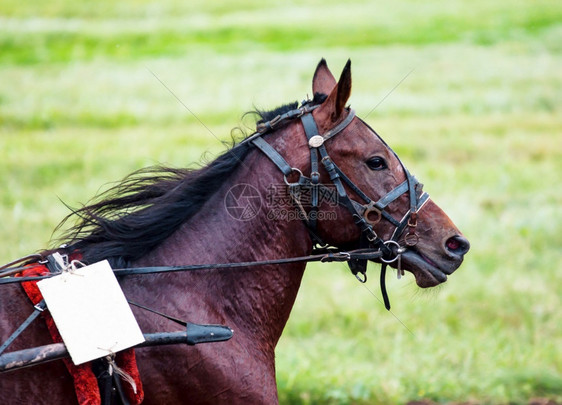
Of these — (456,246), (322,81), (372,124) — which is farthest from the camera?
(372,124)

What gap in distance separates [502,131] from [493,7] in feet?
23.4

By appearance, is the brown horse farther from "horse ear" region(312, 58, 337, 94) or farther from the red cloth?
the red cloth

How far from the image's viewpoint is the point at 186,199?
3.84 m

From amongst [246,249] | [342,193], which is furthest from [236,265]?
[342,193]

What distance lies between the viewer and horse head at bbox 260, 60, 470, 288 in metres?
3.76

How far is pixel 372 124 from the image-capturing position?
571 inches

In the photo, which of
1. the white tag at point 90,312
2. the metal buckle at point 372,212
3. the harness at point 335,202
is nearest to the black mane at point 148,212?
the harness at point 335,202

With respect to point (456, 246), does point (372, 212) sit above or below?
above

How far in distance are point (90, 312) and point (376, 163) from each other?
1635 millimetres

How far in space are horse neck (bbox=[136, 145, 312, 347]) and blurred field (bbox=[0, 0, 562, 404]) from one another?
2.97 feet

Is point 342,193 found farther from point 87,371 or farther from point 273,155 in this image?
point 87,371

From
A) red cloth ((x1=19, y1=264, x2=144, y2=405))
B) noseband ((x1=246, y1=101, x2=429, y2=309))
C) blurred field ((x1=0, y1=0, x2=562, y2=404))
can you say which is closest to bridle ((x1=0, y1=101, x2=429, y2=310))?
noseband ((x1=246, y1=101, x2=429, y2=309))

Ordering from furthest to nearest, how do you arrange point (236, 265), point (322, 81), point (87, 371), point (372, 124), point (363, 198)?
point (372, 124), point (322, 81), point (363, 198), point (236, 265), point (87, 371)

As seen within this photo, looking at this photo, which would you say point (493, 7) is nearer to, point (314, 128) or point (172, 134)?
point (172, 134)
